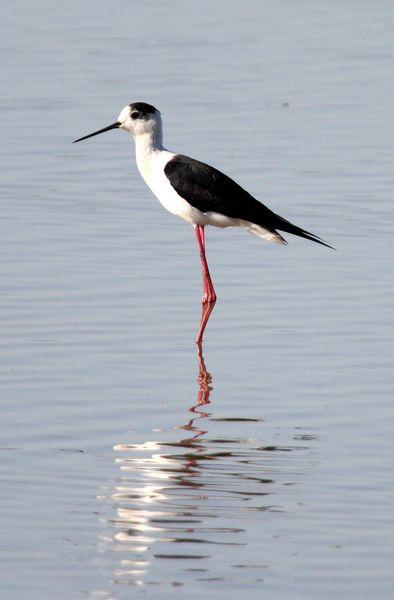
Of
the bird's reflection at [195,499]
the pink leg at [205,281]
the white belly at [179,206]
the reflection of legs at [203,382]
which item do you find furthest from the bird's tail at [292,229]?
the bird's reflection at [195,499]

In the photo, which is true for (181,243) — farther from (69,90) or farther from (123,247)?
(69,90)

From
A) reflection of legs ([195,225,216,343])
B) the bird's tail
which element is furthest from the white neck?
the bird's tail

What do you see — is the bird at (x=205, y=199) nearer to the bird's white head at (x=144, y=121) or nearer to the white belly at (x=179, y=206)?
the white belly at (x=179, y=206)

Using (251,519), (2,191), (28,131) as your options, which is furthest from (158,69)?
(251,519)

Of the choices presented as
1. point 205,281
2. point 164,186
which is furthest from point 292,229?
point 164,186

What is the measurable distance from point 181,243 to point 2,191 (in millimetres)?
1785

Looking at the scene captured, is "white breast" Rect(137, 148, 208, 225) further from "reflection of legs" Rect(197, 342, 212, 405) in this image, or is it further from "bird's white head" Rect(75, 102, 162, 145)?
"reflection of legs" Rect(197, 342, 212, 405)

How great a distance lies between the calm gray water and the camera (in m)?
5.21

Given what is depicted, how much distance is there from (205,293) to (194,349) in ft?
3.05

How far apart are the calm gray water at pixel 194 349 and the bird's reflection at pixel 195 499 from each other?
0.01 meters

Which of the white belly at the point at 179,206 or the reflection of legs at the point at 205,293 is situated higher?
the white belly at the point at 179,206

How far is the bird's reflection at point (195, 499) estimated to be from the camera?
5082mm

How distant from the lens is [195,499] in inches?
226

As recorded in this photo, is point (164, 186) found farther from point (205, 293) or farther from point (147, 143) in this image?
point (205, 293)
